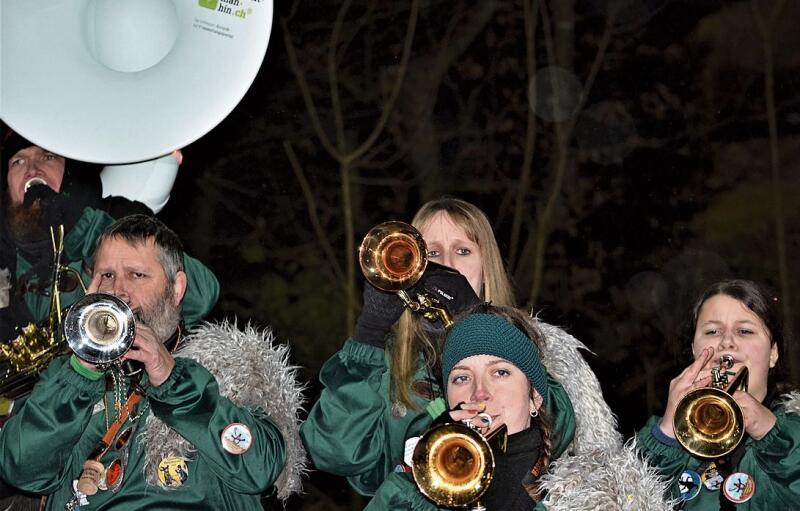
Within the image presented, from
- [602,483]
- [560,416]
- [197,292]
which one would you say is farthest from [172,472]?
[602,483]

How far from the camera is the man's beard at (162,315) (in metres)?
3.44

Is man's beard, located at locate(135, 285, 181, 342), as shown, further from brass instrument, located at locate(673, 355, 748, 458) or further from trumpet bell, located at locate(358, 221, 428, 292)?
brass instrument, located at locate(673, 355, 748, 458)

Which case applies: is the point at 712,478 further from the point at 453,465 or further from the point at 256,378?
the point at 256,378

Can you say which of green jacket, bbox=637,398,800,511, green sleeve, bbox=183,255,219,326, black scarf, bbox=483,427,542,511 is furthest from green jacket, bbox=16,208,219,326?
green jacket, bbox=637,398,800,511

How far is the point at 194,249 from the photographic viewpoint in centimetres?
623

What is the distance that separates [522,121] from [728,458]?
3.56 metres

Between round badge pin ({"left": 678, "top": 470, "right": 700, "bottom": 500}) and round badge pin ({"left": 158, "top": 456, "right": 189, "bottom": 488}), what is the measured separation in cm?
140

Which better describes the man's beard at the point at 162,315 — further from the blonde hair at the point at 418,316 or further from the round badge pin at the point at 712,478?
the round badge pin at the point at 712,478

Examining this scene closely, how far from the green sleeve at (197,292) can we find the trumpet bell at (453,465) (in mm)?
1057

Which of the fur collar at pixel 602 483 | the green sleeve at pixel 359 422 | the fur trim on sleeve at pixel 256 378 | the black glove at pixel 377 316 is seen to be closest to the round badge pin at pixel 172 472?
the fur trim on sleeve at pixel 256 378

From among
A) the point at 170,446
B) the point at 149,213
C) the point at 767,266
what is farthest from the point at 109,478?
the point at 767,266

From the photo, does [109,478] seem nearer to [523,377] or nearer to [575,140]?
[523,377]

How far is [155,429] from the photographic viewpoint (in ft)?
10.8

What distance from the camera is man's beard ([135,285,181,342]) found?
3443 mm
